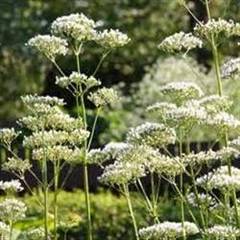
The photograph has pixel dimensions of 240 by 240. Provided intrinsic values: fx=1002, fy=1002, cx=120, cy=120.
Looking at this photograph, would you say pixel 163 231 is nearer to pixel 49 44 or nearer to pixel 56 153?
pixel 56 153

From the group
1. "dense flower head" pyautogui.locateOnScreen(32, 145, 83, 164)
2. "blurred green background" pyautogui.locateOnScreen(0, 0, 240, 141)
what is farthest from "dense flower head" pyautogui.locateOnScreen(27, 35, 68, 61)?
"blurred green background" pyautogui.locateOnScreen(0, 0, 240, 141)

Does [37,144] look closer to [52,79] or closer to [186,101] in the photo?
[186,101]

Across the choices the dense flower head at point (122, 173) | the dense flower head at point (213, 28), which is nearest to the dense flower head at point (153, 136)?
the dense flower head at point (122, 173)

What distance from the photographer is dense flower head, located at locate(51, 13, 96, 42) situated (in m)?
3.70

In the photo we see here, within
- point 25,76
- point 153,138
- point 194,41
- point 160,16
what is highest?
point 160,16

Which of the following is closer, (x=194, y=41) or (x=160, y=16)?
(x=194, y=41)

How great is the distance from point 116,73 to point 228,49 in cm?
251

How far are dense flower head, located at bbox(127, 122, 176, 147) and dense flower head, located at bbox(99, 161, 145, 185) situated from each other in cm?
13

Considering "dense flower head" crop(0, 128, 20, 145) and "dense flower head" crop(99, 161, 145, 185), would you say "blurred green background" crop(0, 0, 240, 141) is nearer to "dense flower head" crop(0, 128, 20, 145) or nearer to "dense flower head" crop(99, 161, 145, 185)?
"dense flower head" crop(0, 128, 20, 145)

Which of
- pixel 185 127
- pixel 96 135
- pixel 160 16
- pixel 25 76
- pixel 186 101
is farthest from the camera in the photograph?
pixel 160 16

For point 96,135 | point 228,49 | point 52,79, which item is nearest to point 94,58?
point 52,79

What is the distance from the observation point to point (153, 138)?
3344mm

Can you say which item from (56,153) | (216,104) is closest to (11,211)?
(56,153)

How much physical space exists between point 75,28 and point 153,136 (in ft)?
1.95
